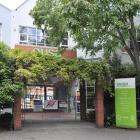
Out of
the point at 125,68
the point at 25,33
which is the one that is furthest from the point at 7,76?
the point at 25,33

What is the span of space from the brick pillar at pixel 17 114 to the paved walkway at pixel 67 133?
0.37 meters

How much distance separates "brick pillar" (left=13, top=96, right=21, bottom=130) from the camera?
2046 cm

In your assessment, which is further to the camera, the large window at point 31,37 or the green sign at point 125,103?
the large window at point 31,37

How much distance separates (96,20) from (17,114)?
616 centimetres

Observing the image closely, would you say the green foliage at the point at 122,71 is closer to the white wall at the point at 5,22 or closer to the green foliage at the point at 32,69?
the green foliage at the point at 32,69

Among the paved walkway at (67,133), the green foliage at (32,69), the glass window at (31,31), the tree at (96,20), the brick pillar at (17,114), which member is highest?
the glass window at (31,31)

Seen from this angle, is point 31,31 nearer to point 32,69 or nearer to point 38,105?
point 38,105

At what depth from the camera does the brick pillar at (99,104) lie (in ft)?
72.7

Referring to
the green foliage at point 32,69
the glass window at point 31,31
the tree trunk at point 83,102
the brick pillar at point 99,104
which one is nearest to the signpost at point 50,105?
the tree trunk at point 83,102

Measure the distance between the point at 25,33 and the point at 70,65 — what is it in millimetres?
16274

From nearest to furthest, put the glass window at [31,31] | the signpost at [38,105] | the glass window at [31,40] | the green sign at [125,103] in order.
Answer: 1. the green sign at [125,103]
2. the signpost at [38,105]
3. the glass window at [31,40]
4. the glass window at [31,31]

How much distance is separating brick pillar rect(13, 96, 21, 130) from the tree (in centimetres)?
443

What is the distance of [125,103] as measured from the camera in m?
21.3

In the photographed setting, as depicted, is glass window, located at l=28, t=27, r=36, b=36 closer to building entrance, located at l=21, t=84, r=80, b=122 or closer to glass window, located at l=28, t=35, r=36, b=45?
glass window, located at l=28, t=35, r=36, b=45
